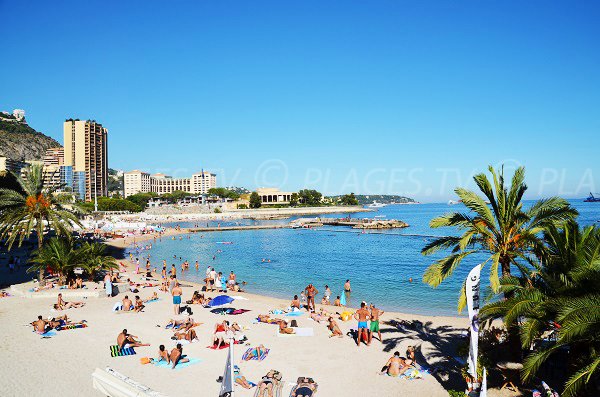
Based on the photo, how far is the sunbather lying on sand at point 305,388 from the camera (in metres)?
8.95

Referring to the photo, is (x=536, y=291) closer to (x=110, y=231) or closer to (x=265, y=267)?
(x=265, y=267)

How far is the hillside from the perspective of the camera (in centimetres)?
15754

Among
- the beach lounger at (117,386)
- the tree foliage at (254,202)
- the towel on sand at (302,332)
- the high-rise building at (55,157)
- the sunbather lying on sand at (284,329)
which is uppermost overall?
the high-rise building at (55,157)

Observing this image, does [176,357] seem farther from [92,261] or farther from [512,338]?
[92,261]

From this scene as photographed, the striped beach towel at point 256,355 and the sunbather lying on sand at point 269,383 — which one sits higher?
the sunbather lying on sand at point 269,383

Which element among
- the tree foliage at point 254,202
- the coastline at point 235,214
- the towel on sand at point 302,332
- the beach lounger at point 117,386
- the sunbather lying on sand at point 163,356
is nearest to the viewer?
the beach lounger at point 117,386

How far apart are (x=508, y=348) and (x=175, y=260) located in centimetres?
3508

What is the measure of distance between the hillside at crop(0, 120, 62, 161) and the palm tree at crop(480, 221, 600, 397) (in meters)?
175

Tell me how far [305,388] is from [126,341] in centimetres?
586

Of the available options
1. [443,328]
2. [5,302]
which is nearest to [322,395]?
[443,328]

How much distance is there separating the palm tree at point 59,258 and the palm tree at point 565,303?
1939 cm

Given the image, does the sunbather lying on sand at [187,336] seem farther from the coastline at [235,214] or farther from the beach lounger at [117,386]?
the coastline at [235,214]

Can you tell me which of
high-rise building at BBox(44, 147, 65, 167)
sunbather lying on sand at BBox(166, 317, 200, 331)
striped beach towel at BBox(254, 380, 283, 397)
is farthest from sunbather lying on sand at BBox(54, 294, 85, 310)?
high-rise building at BBox(44, 147, 65, 167)

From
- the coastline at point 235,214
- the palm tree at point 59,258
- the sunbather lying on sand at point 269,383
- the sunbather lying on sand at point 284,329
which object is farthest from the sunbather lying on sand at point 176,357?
the coastline at point 235,214
